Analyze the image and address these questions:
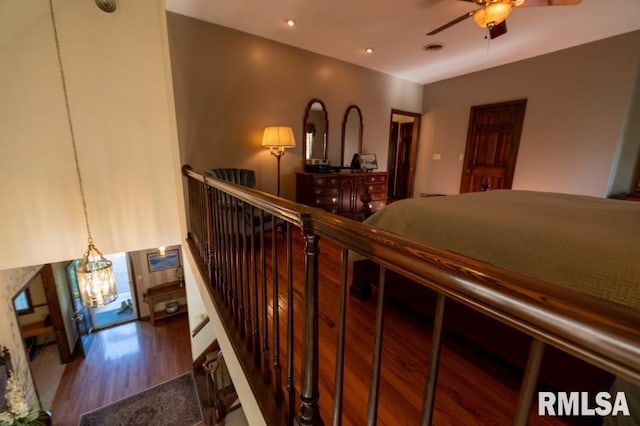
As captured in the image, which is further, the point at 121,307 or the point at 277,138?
the point at 121,307

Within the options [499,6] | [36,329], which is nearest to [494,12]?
[499,6]

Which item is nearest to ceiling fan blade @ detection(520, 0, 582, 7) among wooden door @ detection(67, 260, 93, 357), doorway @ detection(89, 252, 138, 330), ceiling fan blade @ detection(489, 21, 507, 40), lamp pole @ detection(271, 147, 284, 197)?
ceiling fan blade @ detection(489, 21, 507, 40)

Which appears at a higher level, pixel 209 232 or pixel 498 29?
pixel 498 29

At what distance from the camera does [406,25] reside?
118 inches

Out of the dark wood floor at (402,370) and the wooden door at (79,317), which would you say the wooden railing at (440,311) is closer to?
the dark wood floor at (402,370)

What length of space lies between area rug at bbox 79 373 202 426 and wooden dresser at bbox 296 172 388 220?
3.51 meters

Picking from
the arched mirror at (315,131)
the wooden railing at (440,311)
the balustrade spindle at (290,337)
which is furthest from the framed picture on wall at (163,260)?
the balustrade spindle at (290,337)

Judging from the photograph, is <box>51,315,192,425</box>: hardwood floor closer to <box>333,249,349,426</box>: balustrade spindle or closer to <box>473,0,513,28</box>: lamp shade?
<box>333,249,349,426</box>: balustrade spindle

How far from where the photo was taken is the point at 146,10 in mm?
2875

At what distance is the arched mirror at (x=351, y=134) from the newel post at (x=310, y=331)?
3.76 meters

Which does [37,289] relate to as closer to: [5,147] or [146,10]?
[5,147]

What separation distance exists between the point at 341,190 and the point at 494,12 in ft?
7.99

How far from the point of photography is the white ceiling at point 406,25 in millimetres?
2643
